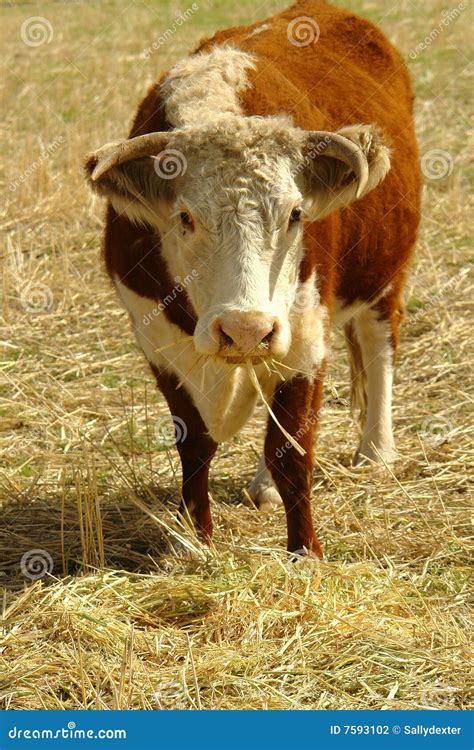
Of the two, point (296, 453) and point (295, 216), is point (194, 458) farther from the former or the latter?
point (295, 216)

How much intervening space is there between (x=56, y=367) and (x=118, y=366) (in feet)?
1.22

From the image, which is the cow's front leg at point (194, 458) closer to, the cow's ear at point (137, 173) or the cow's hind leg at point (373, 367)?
the cow's ear at point (137, 173)

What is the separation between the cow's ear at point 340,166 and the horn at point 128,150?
52 centimetres

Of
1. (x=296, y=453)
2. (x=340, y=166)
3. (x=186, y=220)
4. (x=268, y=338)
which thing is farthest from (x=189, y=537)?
(x=340, y=166)

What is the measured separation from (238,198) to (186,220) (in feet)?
0.83

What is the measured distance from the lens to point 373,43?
6.05 m

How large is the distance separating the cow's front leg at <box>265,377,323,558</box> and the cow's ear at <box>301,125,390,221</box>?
2.41 ft

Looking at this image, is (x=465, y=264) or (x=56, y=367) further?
(x=465, y=264)

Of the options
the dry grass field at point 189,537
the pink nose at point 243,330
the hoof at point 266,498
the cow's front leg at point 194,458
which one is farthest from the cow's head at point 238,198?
the hoof at point 266,498

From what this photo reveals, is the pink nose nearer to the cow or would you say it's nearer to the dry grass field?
the cow

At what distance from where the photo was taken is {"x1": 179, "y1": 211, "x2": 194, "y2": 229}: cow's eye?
13.7 feet

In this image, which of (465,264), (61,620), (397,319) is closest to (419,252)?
(465,264)

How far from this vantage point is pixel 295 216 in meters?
4.25
